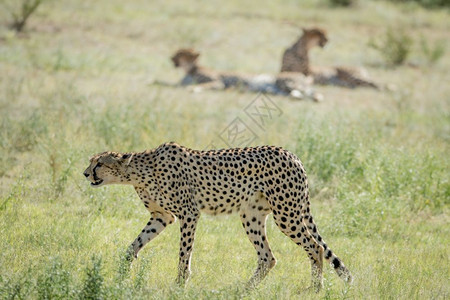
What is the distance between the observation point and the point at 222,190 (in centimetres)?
579

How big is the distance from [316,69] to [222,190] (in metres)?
9.35

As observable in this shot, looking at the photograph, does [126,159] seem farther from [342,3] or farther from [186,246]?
[342,3]

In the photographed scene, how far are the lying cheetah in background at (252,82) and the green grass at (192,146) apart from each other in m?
0.34

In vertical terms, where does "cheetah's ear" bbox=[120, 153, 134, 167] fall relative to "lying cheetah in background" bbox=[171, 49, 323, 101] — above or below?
above

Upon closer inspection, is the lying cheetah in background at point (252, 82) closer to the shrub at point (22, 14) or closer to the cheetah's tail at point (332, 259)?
the shrub at point (22, 14)

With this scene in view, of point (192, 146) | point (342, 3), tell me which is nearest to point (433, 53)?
point (342, 3)

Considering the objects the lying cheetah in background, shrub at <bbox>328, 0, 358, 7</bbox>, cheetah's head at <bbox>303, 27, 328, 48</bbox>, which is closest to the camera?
the lying cheetah in background

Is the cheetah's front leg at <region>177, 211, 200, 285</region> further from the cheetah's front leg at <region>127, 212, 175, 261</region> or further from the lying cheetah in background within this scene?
the lying cheetah in background

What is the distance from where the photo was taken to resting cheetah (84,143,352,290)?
5.71 m

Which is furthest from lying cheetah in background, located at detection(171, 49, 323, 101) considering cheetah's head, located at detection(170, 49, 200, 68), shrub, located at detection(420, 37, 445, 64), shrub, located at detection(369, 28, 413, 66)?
shrub, located at detection(420, 37, 445, 64)

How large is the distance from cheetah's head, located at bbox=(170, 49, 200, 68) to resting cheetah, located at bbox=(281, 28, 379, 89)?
182 centimetres

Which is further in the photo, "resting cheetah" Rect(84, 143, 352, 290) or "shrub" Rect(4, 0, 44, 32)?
"shrub" Rect(4, 0, 44, 32)

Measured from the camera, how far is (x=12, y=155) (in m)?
8.81

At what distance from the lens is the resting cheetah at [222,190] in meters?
5.71
